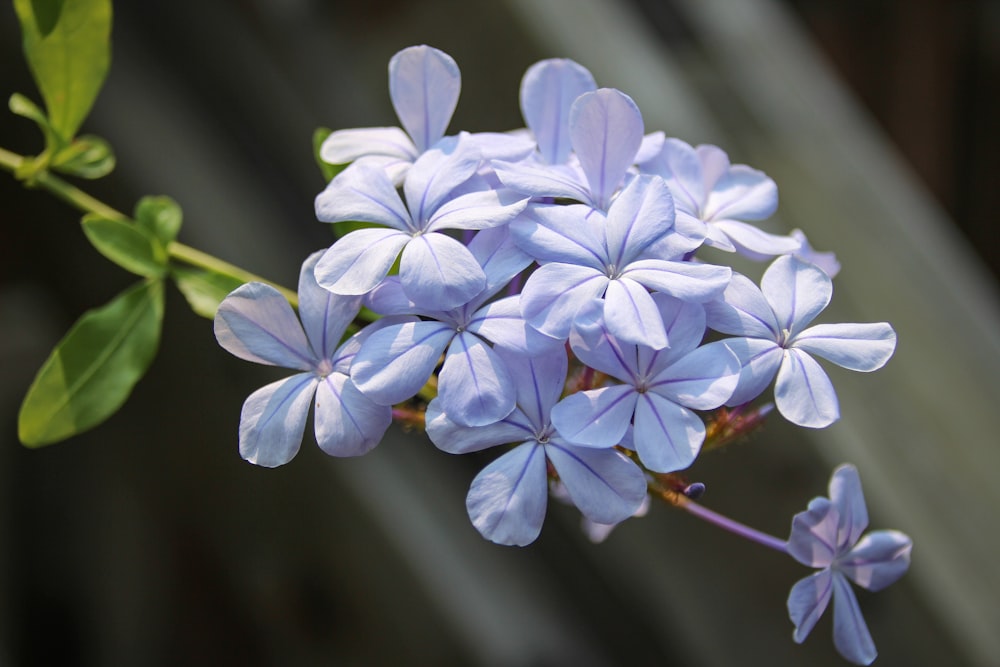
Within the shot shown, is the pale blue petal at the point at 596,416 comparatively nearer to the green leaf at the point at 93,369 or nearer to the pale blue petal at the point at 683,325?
the pale blue petal at the point at 683,325

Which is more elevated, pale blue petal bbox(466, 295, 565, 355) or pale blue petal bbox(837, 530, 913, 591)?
pale blue petal bbox(466, 295, 565, 355)

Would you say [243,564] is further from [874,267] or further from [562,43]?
[874,267]

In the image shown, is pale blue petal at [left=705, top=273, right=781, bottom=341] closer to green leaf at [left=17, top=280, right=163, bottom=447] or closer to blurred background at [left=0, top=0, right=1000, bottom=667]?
green leaf at [left=17, top=280, right=163, bottom=447]

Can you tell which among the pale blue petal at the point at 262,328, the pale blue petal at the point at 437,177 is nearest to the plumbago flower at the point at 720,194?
the pale blue petal at the point at 437,177

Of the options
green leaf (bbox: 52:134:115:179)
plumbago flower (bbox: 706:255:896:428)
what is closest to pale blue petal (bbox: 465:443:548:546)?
plumbago flower (bbox: 706:255:896:428)

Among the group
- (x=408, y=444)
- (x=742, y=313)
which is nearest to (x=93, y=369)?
(x=742, y=313)

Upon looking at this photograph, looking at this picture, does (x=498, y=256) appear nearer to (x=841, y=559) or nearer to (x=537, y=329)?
(x=537, y=329)
